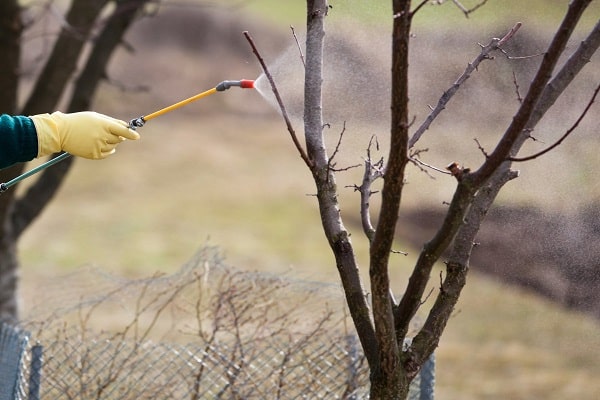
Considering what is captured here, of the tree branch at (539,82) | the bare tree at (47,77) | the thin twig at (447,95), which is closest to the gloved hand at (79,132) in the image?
the thin twig at (447,95)

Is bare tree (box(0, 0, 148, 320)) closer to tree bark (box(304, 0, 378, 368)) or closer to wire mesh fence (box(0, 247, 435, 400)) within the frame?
wire mesh fence (box(0, 247, 435, 400))

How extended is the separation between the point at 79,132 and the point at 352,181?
29.6ft

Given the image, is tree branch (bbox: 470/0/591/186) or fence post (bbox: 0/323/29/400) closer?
tree branch (bbox: 470/0/591/186)

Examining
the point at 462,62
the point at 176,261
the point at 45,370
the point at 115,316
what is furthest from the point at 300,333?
the point at 176,261

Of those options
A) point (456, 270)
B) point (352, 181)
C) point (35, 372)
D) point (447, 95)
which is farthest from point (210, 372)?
point (352, 181)

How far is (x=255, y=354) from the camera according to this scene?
11.3 feet

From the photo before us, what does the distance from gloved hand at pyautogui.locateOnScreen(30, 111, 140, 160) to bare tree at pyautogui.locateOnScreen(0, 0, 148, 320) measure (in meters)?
1.75

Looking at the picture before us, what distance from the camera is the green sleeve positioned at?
294cm

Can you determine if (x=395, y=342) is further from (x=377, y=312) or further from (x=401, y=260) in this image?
(x=401, y=260)

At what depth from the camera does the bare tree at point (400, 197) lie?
2163 millimetres

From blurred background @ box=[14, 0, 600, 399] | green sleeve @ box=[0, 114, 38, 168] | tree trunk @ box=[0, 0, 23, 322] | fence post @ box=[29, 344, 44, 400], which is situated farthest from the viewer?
tree trunk @ box=[0, 0, 23, 322]

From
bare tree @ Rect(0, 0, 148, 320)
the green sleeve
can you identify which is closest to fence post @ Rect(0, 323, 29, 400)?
the green sleeve

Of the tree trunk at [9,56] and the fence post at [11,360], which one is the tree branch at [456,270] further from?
the tree trunk at [9,56]

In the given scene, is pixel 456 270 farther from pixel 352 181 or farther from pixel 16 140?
pixel 352 181
